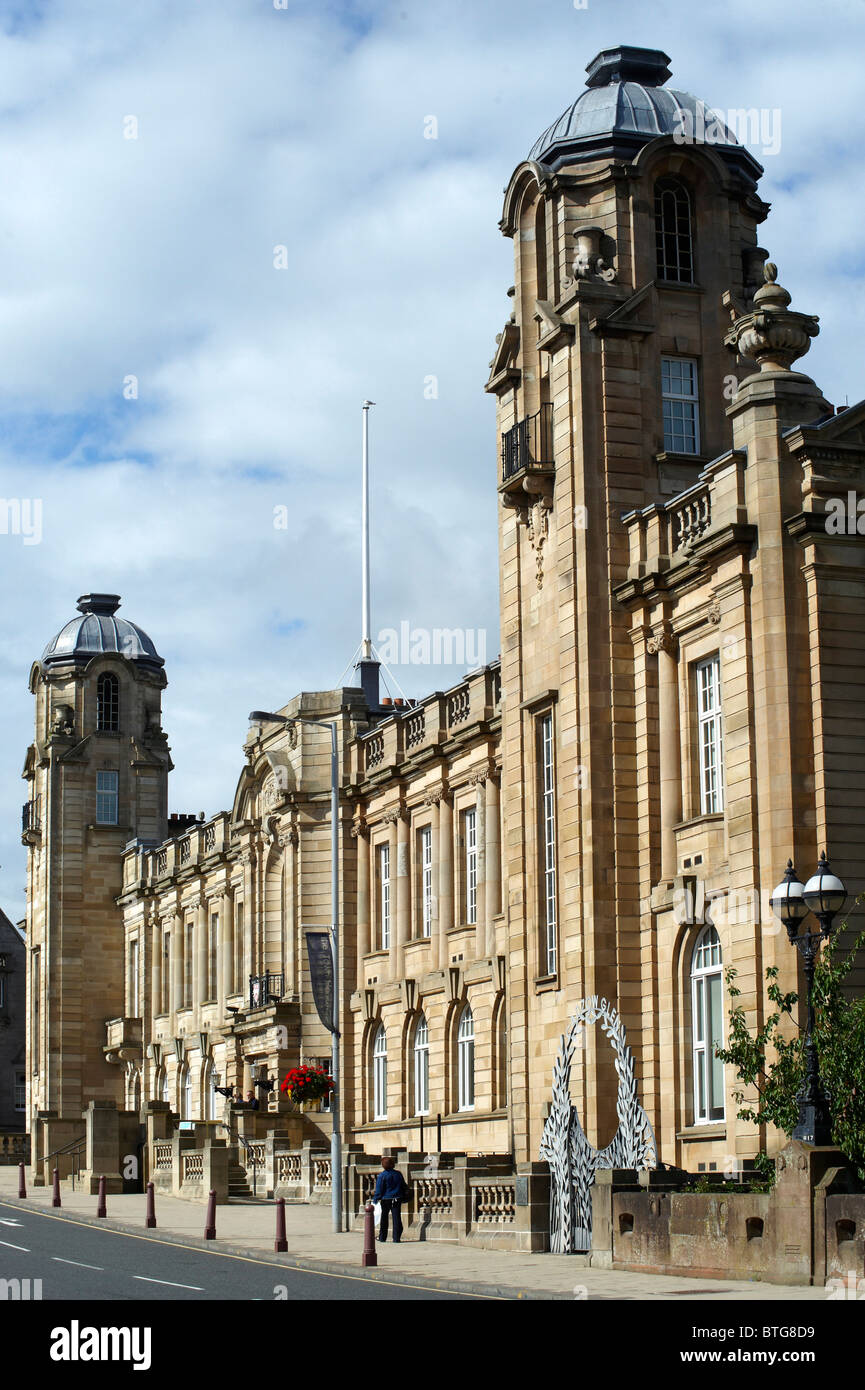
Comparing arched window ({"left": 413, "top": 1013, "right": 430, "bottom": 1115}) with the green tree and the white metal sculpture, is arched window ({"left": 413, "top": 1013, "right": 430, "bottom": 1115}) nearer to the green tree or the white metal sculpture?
the white metal sculpture

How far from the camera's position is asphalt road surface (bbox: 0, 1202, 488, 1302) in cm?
2131

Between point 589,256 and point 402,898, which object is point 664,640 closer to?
point 589,256

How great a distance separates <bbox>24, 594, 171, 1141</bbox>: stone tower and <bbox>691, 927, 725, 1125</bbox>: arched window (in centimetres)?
4363

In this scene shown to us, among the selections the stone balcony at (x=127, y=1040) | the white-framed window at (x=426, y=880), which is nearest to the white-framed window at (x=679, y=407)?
the white-framed window at (x=426, y=880)

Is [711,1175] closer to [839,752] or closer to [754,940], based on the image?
[754,940]

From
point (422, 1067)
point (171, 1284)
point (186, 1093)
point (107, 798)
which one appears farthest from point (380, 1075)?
point (107, 798)

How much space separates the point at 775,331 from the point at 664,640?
5.11 metres

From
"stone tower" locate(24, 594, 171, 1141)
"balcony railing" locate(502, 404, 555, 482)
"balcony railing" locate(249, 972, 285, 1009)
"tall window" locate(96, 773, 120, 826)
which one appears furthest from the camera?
"tall window" locate(96, 773, 120, 826)

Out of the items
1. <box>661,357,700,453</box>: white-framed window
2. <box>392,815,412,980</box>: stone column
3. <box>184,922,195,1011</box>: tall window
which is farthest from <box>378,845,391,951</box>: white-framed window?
<box>661,357,700,453</box>: white-framed window

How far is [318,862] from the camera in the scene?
5122 centimetres

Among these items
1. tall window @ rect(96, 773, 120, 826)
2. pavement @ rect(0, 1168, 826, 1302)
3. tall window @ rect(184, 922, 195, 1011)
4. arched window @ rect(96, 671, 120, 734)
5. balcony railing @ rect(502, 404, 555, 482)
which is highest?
arched window @ rect(96, 671, 120, 734)

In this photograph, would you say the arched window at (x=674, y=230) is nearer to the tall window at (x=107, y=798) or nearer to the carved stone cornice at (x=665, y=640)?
the carved stone cornice at (x=665, y=640)

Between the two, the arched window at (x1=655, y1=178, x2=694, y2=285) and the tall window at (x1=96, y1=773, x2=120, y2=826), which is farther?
the tall window at (x1=96, y1=773, x2=120, y2=826)
